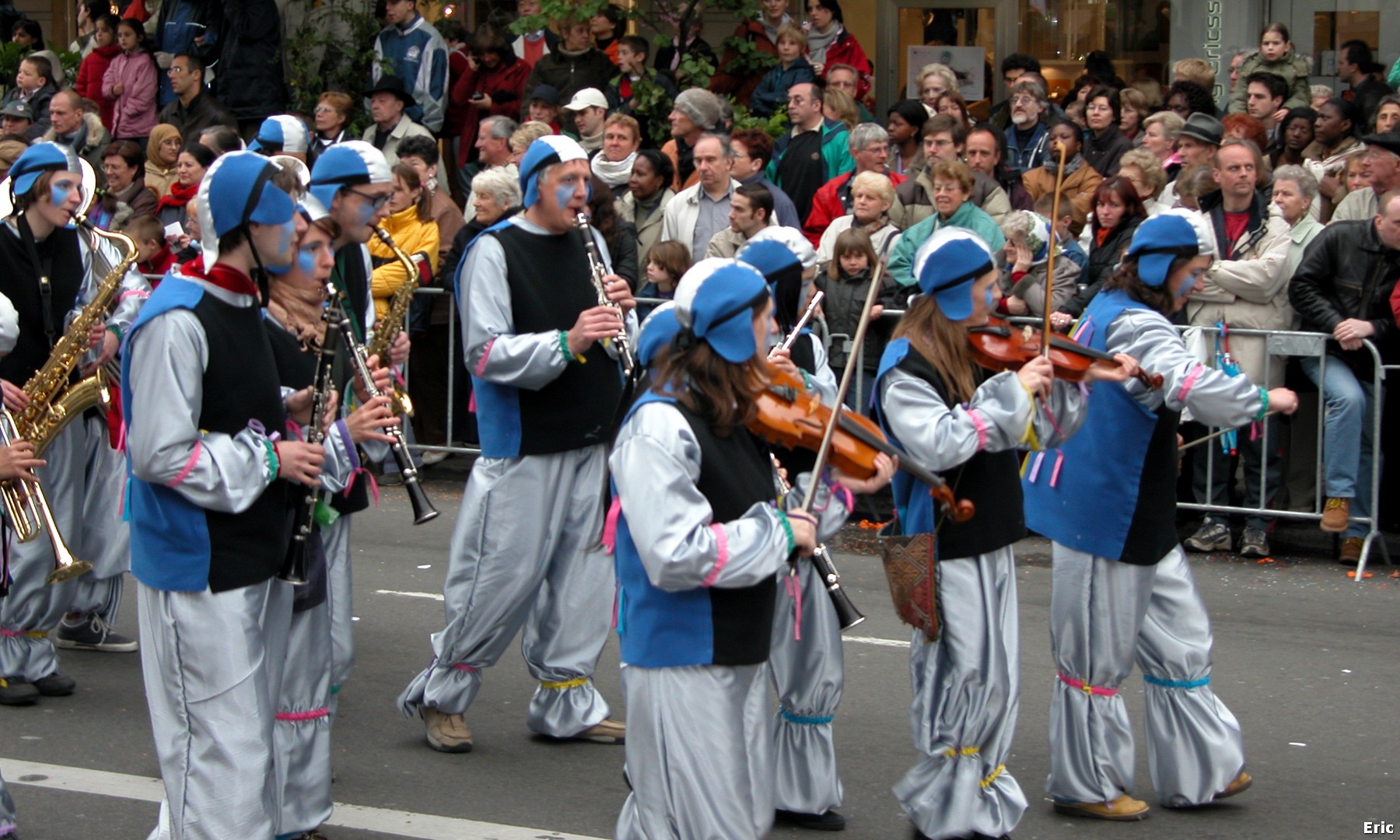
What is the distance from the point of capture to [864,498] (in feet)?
32.9

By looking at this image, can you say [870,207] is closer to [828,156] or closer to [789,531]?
[828,156]

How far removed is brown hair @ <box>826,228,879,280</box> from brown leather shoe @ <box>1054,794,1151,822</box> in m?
4.49

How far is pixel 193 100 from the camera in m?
13.8

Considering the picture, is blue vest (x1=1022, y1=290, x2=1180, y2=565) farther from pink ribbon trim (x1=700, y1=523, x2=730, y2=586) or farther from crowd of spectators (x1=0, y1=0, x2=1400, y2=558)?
pink ribbon trim (x1=700, y1=523, x2=730, y2=586)

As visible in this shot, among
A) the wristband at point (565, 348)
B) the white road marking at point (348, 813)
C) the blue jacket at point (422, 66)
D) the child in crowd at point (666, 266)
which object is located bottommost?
the white road marking at point (348, 813)

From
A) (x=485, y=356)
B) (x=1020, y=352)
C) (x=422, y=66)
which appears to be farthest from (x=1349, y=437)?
(x=422, y=66)

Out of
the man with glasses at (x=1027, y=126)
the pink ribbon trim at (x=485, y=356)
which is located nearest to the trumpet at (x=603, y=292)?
the pink ribbon trim at (x=485, y=356)

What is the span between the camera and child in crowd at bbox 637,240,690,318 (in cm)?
918

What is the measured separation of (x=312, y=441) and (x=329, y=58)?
10215mm

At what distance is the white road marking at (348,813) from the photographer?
212 inches

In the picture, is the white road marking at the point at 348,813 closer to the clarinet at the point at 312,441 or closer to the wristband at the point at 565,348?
the clarinet at the point at 312,441

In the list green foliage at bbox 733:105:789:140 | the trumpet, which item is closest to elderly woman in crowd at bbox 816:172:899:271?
green foliage at bbox 733:105:789:140

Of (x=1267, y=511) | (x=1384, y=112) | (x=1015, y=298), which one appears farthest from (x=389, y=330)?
(x=1384, y=112)

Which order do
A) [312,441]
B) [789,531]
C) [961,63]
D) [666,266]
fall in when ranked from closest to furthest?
[789,531] < [312,441] < [666,266] < [961,63]
